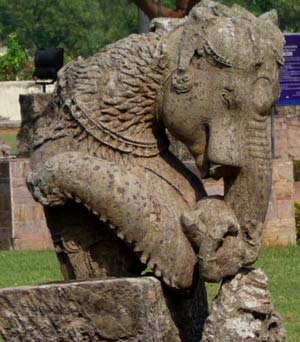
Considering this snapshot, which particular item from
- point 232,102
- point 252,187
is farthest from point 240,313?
point 232,102

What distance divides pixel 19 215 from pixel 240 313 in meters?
8.85

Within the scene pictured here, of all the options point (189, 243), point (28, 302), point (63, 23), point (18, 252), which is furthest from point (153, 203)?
point (63, 23)

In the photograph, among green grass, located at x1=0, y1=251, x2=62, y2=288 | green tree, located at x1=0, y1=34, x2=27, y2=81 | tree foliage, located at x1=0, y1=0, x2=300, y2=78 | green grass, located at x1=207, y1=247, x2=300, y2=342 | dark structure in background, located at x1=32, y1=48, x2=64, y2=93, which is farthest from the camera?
tree foliage, located at x1=0, y1=0, x2=300, y2=78

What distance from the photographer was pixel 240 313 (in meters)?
5.93

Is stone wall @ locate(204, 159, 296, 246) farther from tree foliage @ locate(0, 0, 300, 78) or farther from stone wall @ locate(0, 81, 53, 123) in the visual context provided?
tree foliage @ locate(0, 0, 300, 78)

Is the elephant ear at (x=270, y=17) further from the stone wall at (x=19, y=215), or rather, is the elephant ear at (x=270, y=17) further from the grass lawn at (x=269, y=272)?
the stone wall at (x=19, y=215)

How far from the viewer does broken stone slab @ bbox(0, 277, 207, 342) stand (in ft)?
19.4

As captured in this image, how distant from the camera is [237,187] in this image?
597cm

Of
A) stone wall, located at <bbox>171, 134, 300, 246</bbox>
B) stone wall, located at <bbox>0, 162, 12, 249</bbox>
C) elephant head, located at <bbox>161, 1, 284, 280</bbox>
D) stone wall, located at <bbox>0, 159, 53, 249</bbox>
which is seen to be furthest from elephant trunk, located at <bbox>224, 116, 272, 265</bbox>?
stone wall, located at <bbox>0, 162, 12, 249</bbox>

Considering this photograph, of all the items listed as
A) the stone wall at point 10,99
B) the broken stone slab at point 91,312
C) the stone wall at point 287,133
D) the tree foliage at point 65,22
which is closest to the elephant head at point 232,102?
the broken stone slab at point 91,312

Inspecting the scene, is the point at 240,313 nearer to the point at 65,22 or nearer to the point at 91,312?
the point at 91,312

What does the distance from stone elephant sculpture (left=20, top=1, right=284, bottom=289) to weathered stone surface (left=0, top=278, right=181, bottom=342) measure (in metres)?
0.14

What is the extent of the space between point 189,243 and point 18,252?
856cm

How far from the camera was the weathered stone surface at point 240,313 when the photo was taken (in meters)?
5.91
